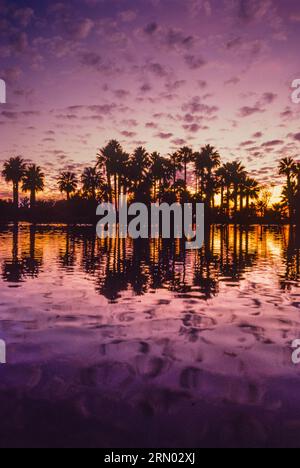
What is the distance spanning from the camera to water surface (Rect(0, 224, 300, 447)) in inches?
137

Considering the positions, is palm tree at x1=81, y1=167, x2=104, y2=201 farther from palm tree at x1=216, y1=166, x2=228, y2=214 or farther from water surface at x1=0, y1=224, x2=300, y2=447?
water surface at x1=0, y1=224, x2=300, y2=447

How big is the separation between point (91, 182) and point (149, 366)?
261 feet

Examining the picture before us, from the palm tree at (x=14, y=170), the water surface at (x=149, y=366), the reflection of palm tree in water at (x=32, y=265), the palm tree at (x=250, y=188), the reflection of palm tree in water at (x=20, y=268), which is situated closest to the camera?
the water surface at (x=149, y=366)

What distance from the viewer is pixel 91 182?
8238 cm

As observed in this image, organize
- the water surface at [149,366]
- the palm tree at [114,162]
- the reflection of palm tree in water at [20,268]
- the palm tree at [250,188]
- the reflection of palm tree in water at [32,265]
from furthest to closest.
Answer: the palm tree at [250,188] < the palm tree at [114,162] < the reflection of palm tree in water at [32,265] < the reflection of palm tree in water at [20,268] < the water surface at [149,366]

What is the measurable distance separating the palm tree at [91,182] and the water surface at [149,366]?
7250cm

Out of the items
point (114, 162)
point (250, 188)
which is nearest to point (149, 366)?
point (114, 162)

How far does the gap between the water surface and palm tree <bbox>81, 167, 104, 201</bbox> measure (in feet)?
238

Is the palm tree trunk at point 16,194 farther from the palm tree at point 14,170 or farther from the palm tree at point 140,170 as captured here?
the palm tree at point 140,170

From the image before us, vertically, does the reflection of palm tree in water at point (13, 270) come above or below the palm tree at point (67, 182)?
below

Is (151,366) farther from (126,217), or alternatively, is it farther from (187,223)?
(126,217)

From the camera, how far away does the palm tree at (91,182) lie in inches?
3214

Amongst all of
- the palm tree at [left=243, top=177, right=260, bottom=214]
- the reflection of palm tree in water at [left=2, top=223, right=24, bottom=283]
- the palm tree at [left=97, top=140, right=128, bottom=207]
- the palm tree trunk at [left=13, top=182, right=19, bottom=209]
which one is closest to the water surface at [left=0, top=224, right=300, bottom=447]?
the reflection of palm tree in water at [left=2, top=223, right=24, bottom=283]

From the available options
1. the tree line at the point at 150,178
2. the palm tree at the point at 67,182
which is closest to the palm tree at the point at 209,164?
the tree line at the point at 150,178
